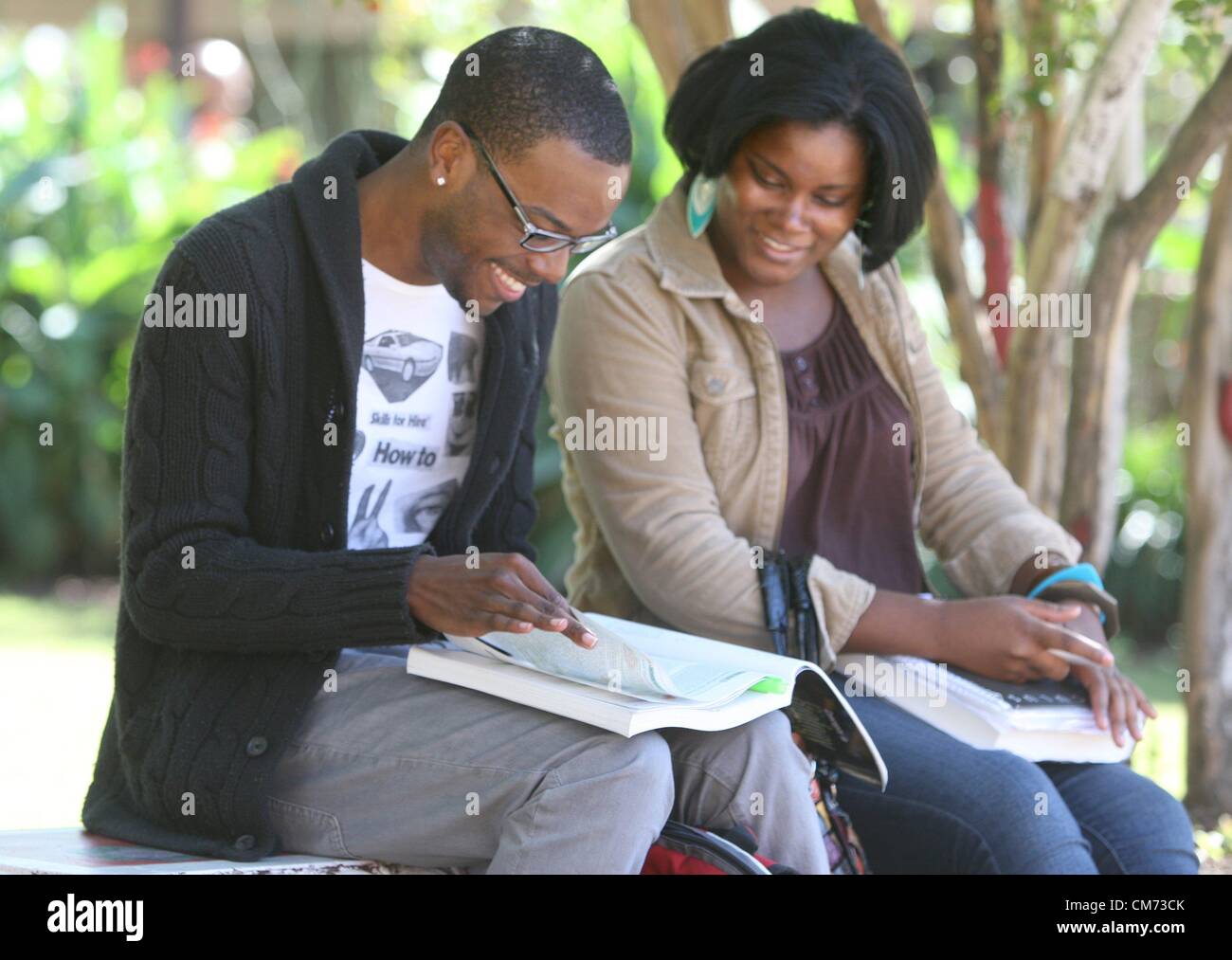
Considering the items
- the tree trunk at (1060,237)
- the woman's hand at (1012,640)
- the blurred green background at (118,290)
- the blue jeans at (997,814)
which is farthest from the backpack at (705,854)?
the blurred green background at (118,290)

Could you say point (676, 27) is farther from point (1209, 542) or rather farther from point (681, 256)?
point (1209, 542)

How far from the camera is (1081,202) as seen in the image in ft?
12.6

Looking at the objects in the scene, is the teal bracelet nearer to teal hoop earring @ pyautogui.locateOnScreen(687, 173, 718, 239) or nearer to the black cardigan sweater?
teal hoop earring @ pyautogui.locateOnScreen(687, 173, 718, 239)

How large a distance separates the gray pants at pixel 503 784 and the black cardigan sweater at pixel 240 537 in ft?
0.25

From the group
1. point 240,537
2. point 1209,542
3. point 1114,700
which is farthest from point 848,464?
point 1209,542

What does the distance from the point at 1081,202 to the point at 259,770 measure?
2.38 metres

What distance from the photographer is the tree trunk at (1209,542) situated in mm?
4395

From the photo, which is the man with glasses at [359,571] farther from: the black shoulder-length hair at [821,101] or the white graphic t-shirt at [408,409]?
the black shoulder-length hair at [821,101]

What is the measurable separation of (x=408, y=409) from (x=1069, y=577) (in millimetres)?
1391

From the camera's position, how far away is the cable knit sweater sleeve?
2.44 m

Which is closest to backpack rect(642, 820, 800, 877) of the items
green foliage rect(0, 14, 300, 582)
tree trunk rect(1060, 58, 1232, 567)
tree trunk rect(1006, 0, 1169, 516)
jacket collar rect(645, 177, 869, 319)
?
jacket collar rect(645, 177, 869, 319)

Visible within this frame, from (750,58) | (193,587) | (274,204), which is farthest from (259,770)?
(750,58)

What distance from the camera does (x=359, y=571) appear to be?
8.02 ft
